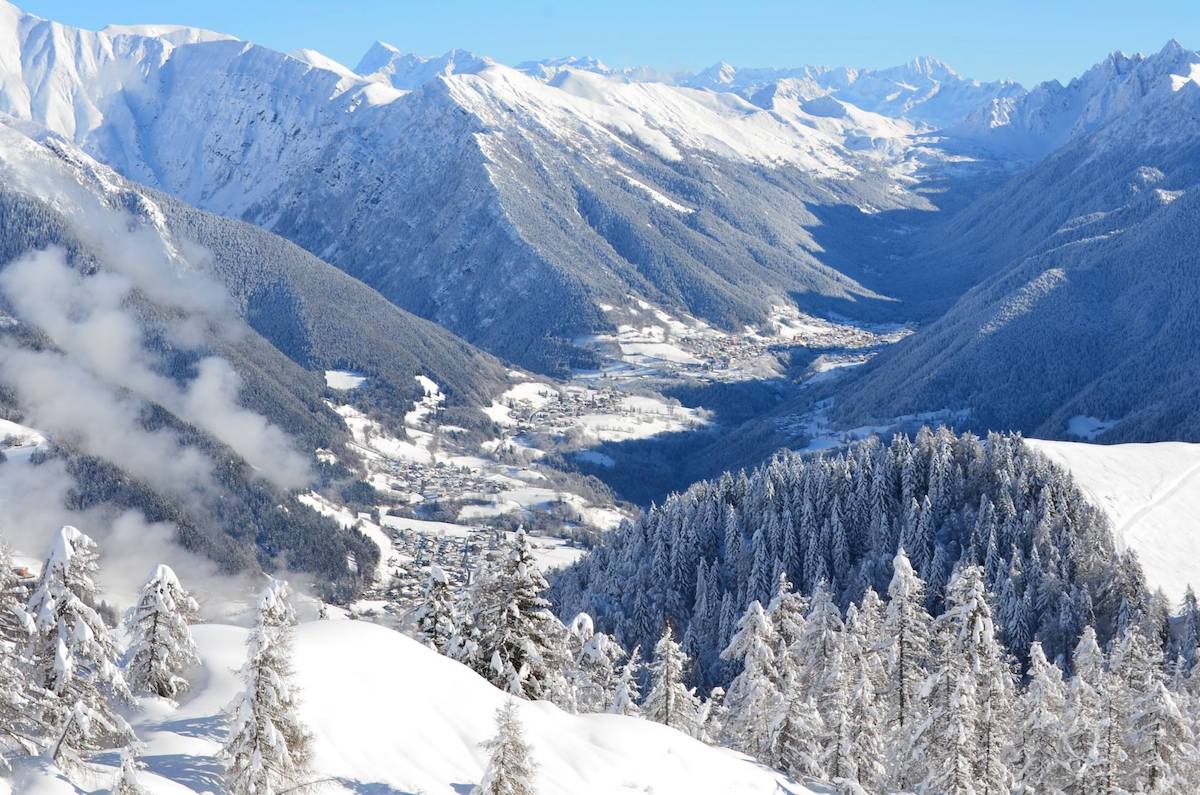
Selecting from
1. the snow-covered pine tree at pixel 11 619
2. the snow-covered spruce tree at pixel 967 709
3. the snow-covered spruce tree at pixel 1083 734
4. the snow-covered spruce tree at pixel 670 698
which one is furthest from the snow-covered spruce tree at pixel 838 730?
the snow-covered pine tree at pixel 11 619

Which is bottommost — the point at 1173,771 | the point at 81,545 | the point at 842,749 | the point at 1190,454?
the point at 81,545

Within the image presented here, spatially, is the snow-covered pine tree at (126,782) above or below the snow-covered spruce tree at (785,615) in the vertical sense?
below

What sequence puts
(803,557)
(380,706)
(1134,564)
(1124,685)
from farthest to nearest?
(803,557), (1134,564), (1124,685), (380,706)

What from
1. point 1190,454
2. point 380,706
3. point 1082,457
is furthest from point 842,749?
point 1190,454

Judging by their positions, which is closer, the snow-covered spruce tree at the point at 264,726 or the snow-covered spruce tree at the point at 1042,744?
the snow-covered spruce tree at the point at 264,726

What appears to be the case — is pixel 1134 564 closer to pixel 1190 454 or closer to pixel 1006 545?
pixel 1006 545

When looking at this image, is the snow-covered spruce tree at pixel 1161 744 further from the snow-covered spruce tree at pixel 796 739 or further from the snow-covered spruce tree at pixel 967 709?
the snow-covered spruce tree at pixel 796 739
